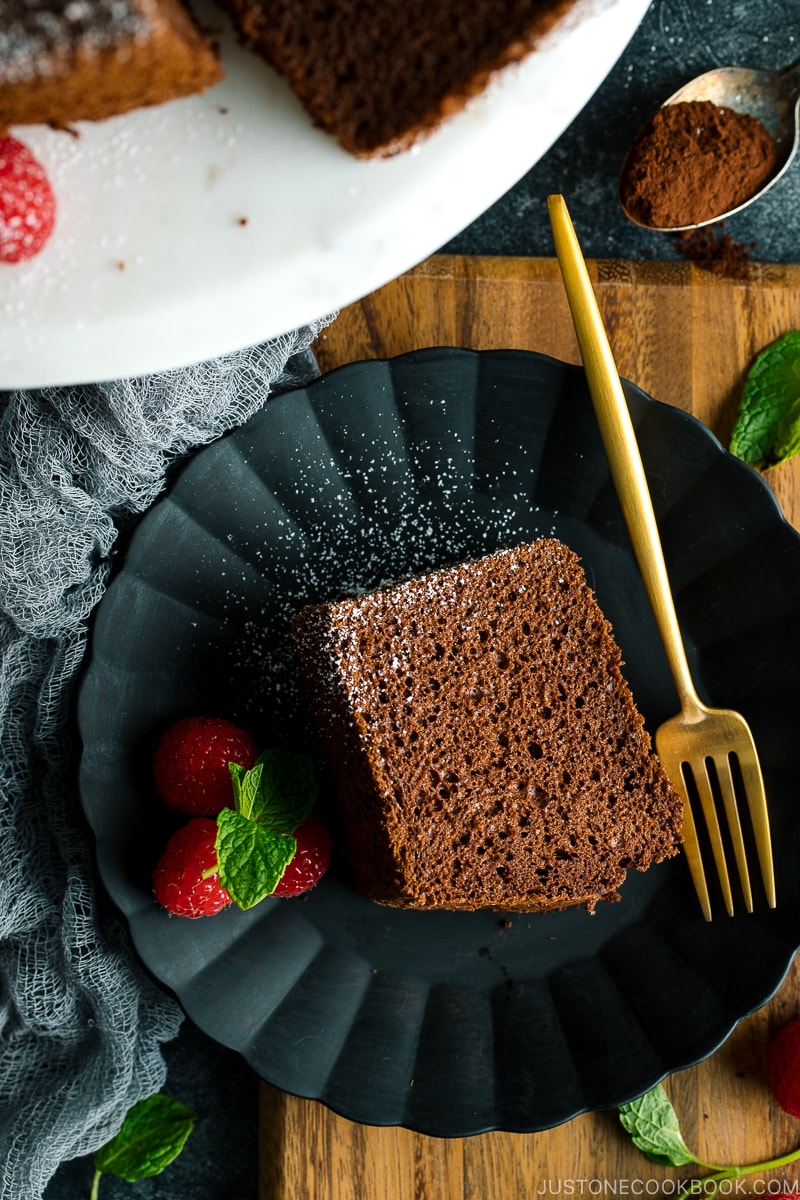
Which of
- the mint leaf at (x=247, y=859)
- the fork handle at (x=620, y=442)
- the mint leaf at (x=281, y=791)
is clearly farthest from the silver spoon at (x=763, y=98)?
the mint leaf at (x=247, y=859)

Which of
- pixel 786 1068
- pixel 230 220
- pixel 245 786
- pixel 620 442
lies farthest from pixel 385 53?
pixel 786 1068

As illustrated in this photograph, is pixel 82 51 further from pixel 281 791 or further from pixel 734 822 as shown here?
pixel 734 822

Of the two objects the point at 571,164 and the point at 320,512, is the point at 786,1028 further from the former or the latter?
the point at 571,164

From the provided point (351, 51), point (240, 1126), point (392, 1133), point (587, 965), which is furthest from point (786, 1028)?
point (351, 51)

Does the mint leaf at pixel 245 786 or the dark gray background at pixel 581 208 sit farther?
the dark gray background at pixel 581 208

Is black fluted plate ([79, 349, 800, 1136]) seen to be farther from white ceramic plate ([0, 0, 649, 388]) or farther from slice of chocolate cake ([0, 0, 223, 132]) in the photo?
slice of chocolate cake ([0, 0, 223, 132])

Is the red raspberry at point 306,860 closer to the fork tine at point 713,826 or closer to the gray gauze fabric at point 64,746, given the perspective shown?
the gray gauze fabric at point 64,746

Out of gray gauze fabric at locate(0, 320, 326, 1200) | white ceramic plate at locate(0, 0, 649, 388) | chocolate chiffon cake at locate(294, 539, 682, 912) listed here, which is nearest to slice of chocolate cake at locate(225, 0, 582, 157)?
white ceramic plate at locate(0, 0, 649, 388)
